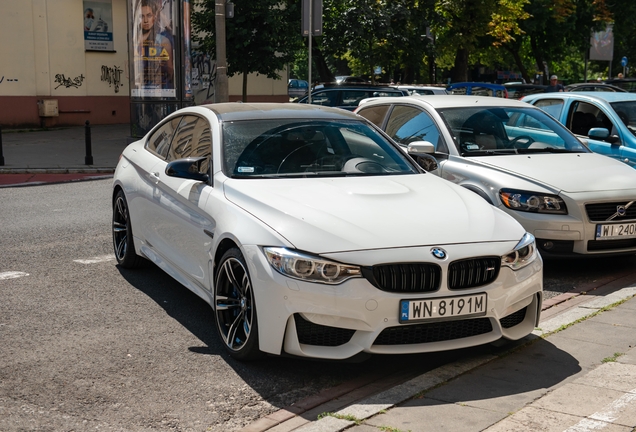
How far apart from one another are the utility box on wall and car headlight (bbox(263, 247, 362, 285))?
71.4 ft

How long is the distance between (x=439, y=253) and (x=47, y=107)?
868 inches

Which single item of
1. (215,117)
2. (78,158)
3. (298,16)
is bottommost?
(78,158)

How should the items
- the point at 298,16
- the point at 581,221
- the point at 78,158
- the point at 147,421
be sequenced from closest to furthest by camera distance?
the point at 147,421 < the point at 581,221 < the point at 78,158 < the point at 298,16

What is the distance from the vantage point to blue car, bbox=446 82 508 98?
2134 centimetres

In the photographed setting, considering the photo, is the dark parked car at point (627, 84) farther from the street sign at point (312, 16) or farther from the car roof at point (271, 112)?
the car roof at point (271, 112)

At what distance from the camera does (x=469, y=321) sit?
5012mm

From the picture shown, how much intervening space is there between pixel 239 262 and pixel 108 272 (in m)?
2.98

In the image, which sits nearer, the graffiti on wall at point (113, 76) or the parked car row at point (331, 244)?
the parked car row at point (331, 244)

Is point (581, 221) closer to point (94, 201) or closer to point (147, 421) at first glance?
point (147, 421)

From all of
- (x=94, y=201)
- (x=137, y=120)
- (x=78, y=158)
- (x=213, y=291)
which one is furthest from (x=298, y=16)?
(x=213, y=291)

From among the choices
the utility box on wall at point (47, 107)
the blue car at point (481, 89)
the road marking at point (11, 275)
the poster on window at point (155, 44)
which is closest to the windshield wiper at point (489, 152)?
the road marking at point (11, 275)

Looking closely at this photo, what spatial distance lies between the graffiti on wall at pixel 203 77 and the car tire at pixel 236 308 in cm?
2503

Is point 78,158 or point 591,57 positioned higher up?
point 591,57

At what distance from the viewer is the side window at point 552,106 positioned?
1154 centimetres
